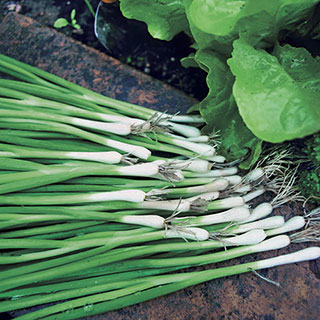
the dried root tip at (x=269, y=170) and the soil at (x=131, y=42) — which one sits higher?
the soil at (x=131, y=42)

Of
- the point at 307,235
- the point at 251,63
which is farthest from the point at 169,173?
the point at 307,235

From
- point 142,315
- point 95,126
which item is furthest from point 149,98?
point 142,315

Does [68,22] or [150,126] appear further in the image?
[68,22]

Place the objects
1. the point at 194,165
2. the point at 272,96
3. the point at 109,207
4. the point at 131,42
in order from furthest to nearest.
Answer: the point at 131,42 → the point at 194,165 → the point at 109,207 → the point at 272,96

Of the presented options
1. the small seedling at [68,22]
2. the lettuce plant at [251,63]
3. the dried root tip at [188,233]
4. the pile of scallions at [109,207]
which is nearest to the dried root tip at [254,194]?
the pile of scallions at [109,207]

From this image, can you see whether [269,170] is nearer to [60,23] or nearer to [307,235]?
[307,235]

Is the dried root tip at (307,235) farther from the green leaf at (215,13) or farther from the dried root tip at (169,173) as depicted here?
the green leaf at (215,13)

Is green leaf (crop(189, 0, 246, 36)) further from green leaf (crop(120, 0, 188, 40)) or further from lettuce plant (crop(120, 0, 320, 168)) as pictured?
green leaf (crop(120, 0, 188, 40))
